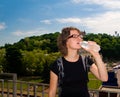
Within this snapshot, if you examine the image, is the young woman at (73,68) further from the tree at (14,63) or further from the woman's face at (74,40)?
the tree at (14,63)

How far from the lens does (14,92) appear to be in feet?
18.8

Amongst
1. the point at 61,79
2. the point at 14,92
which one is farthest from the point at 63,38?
the point at 14,92

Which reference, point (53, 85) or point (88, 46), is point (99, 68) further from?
point (53, 85)

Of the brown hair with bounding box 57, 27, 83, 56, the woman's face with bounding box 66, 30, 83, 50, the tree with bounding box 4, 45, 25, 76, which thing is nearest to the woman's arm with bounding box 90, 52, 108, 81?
the woman's face with bounding box 66, 30, 83, 50

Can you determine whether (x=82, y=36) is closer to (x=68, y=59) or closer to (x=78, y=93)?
(x=68, y=59)

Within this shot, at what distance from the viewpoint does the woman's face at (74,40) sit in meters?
2.96

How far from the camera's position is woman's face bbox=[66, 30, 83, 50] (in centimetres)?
296

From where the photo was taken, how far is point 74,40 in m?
2.97

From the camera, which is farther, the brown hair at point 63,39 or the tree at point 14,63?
the tree at point 14,63

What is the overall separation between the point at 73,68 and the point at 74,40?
0.28 meters

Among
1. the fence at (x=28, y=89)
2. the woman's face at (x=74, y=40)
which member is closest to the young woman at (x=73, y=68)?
the woman's face at (x=74, y=40)

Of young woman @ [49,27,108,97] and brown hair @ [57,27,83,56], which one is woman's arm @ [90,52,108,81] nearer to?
young woman @ [49,27,108,97]

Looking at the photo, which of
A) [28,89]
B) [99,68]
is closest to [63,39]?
[99,68]

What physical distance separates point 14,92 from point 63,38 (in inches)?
119
